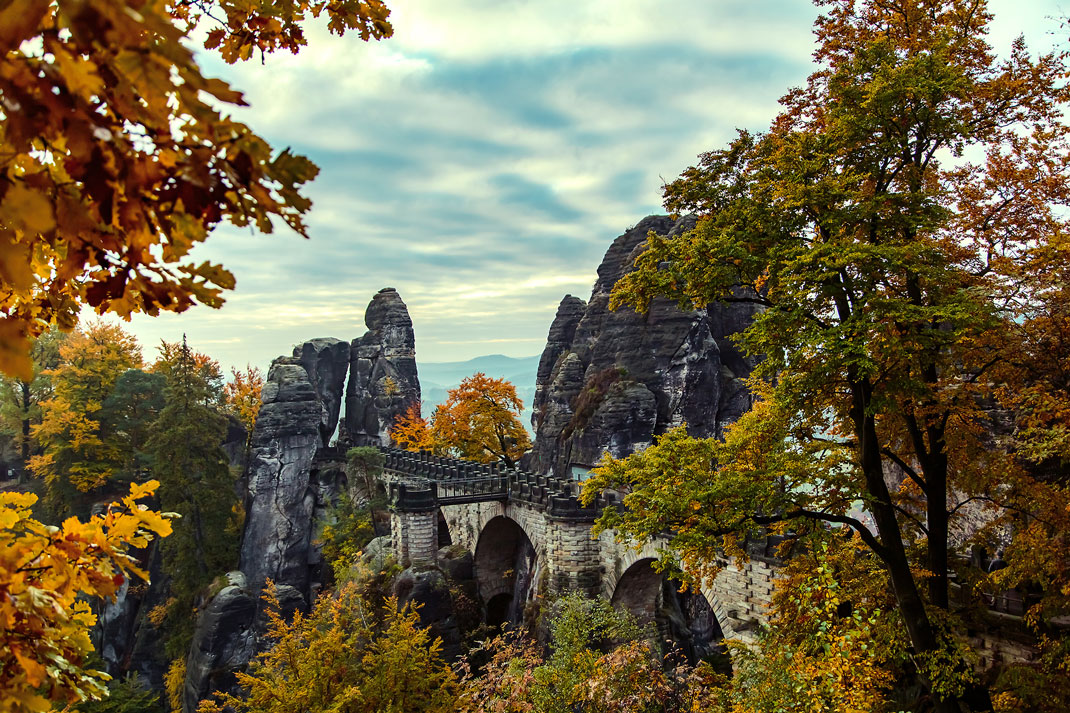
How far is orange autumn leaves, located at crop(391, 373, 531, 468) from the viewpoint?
39156 millimetres

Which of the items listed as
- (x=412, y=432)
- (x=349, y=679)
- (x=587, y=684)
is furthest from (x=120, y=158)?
(x=412, y=432)

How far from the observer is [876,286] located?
353 inches

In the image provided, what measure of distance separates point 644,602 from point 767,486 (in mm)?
14744

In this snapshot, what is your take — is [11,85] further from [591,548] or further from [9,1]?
[591,548]

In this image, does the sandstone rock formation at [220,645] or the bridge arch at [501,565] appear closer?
the sandstone rock formation at [220,645]

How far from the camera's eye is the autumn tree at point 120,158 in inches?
43.0

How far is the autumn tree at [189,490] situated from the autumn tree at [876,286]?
27610 mm

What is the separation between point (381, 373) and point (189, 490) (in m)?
21.3

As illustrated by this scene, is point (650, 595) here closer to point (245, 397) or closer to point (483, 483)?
point (483, 483)

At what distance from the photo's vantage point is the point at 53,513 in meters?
31.0

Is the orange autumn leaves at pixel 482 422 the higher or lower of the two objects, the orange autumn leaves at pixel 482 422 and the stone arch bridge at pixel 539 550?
the higher

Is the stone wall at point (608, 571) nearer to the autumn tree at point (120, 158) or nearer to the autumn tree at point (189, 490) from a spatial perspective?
the autumn tree at point (120, 158)

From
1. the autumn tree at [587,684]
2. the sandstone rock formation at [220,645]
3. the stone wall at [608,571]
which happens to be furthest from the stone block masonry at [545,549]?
the sandstone rock formation at [220,645]

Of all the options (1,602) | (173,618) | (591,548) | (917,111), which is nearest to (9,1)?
(1,602)
